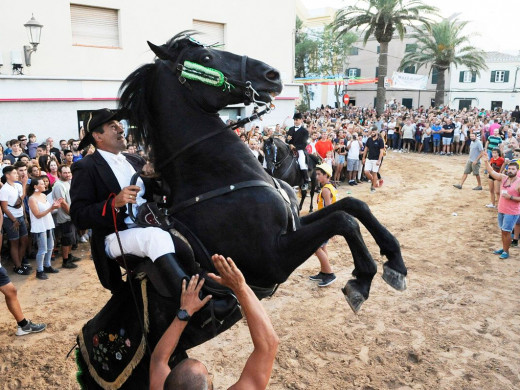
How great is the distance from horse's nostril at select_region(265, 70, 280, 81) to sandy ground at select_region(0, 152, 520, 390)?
10.3 ft

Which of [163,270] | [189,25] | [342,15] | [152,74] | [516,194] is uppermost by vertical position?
[342,15]

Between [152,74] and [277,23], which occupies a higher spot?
[277,23]

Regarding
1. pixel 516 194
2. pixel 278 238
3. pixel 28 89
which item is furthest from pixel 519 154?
pixel 28 89

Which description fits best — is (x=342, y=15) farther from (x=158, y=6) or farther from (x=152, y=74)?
(x=152, y=74)

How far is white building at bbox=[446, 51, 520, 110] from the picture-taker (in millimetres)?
47375

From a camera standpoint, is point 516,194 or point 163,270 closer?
point 163,270

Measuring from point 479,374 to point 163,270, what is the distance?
3851 millimetres

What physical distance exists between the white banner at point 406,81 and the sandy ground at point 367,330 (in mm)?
21277

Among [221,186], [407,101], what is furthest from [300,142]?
[407,101]

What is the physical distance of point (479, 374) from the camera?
470cm

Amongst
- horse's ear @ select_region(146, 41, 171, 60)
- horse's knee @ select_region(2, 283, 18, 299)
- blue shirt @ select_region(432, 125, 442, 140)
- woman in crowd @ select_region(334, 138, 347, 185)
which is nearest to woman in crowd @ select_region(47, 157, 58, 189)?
horse's knee @ select_region(2, 283, 18, 299)

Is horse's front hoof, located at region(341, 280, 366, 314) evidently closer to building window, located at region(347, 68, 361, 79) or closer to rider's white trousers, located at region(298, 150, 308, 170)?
rider's white trousers, located at region(298, 150, 308, 170)

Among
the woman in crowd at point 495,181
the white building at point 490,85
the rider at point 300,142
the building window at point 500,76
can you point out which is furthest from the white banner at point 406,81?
the building window at point 500,76

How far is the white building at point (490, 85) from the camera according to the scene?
47.4 meters
